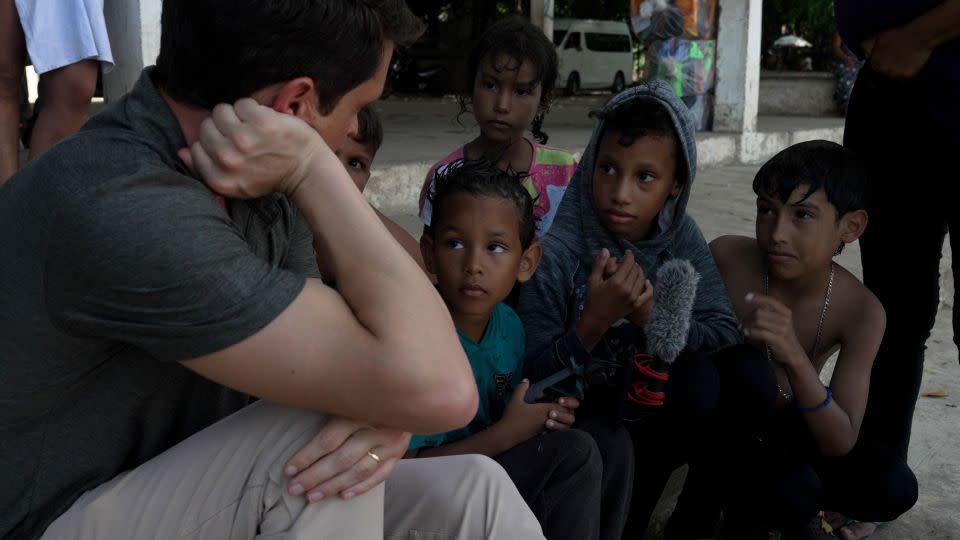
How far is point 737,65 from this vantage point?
395 inches

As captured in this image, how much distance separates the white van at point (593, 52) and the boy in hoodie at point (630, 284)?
816 inches

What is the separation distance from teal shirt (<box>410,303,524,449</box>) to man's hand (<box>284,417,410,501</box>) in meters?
0.64

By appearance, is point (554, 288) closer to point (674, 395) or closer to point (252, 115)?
point (674, 395)

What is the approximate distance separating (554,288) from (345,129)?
922mm

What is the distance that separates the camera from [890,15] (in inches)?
96.5

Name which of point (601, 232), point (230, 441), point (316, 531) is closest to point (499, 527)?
point (316, 531)

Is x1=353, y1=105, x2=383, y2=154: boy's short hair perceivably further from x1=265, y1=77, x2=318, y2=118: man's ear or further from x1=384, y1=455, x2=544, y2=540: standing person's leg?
x1=384, y1=455, x2=544, y2=540: standing person's leg

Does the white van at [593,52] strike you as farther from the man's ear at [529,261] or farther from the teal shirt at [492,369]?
the teal shirt at [492,369]

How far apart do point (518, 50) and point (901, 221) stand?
1.50 m

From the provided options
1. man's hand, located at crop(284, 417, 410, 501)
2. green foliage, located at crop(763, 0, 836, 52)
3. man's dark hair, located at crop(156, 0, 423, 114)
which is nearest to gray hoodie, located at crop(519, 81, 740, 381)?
man's hand, located at crop(284, 417, 410, 501)

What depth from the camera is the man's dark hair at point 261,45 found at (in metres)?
1.56

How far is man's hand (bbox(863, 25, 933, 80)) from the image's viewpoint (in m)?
2.46

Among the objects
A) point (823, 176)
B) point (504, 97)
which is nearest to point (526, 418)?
point (823, 176)

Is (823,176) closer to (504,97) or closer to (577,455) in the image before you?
(577,455)
